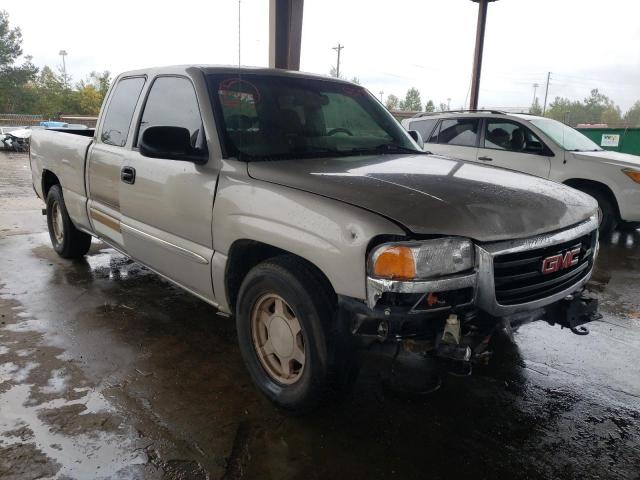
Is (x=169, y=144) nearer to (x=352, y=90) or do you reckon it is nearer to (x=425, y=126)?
(x=352, y=90)

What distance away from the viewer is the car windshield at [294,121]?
286 centimetres

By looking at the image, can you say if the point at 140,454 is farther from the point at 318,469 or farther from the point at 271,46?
the point at 271,46

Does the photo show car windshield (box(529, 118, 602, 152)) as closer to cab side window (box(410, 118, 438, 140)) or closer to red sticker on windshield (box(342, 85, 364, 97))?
cab side window (box(410, 118, 438, 140))

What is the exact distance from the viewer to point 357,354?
2.24 meters

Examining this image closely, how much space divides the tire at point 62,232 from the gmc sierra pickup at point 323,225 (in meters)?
1.50

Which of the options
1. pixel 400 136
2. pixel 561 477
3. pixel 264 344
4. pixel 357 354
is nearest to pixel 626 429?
pixel 561 477

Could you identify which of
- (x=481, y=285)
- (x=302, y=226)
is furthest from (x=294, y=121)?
(x=481, y=285)

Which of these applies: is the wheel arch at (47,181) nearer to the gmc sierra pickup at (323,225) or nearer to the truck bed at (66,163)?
the truck bed at (66,163)

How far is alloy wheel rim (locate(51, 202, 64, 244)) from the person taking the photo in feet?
17.0

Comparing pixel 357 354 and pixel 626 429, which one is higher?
pixel 357 354

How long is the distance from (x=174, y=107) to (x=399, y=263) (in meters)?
2.05

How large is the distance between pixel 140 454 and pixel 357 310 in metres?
1.21

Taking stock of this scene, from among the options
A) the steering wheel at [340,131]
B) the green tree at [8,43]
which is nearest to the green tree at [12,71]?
the green tree at [8,43]

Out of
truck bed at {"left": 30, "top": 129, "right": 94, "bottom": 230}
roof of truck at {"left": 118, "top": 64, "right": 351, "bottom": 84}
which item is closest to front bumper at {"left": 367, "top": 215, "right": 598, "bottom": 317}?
roof of truck at {"left": 118, "top": 64, "right": 351, "bottom": 84}
